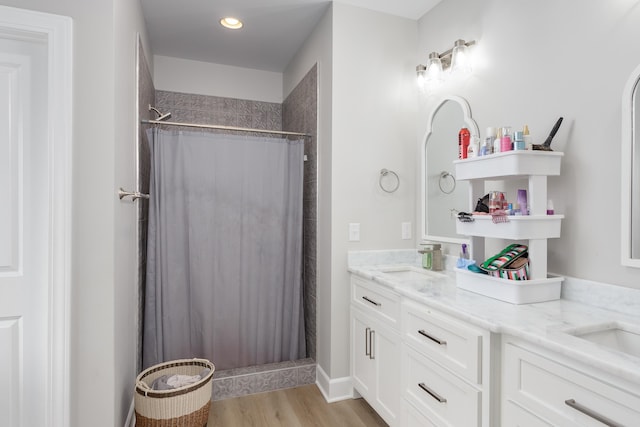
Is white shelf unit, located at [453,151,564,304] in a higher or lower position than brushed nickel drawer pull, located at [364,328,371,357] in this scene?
higher

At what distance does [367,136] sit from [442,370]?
1.48 m

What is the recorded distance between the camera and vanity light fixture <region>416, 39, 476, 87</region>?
1.96 m

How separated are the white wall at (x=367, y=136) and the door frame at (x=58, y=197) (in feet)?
4.53

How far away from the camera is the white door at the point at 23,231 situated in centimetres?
140

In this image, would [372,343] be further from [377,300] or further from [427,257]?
[427,257]

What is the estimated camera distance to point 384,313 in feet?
6.03

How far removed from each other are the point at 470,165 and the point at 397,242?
0.85 meters

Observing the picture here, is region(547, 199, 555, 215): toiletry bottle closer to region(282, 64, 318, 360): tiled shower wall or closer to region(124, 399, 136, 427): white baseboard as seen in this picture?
region(282, 64, 318, 360): tiled shower wall

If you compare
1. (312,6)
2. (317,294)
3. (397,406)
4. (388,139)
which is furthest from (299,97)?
(397,406)

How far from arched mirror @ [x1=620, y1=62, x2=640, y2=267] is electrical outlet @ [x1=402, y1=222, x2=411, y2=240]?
123 cm

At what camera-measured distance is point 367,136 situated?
2.29 metres

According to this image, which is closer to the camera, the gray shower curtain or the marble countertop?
the marble countertop

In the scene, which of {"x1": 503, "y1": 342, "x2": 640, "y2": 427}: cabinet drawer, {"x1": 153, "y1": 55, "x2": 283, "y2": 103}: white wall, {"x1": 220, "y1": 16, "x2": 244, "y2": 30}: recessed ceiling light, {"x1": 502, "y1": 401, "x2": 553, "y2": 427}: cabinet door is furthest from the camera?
{"x1": 153, "y1": 55, "x2": 283, "y2": 103}: white wall

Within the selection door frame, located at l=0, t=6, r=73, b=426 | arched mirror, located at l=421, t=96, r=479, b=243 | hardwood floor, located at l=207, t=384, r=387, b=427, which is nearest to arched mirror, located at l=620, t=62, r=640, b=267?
arched mirror, located at l=421, t=96, r=479, b=243
